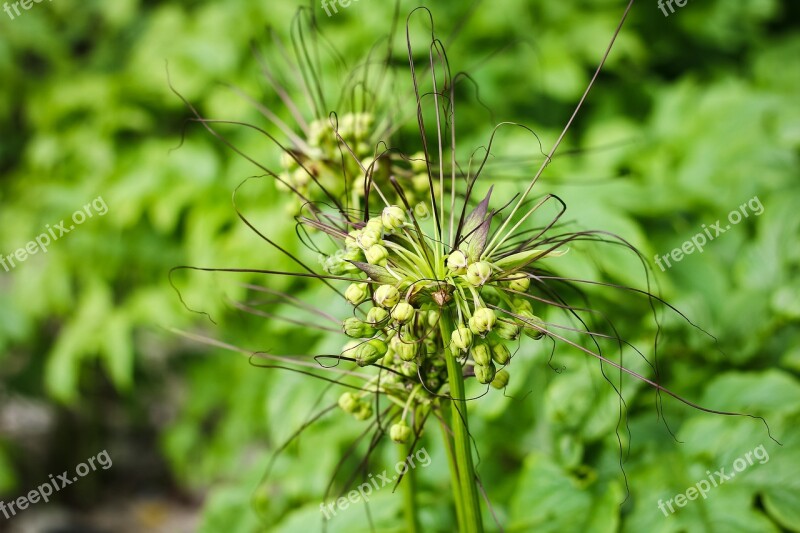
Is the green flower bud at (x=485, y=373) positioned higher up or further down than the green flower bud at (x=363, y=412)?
further down

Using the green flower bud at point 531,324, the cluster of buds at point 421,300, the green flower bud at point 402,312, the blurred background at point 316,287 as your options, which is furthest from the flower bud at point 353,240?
the blurred background at point 316,287

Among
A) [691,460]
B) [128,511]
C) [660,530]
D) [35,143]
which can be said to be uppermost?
[35,143]

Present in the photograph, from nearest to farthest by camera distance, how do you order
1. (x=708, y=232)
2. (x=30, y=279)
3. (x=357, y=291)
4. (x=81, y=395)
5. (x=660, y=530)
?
1. (x=357, y=291)
2. (x=660, y=530)
3. (x=708, y=232)
4. (x=30, y=279)
5. (x=81, y=395)

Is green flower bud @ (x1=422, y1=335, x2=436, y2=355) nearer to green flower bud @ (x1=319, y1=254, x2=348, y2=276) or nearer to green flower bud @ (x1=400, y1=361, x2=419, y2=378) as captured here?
green flower bud @ (x1=400, y1=361, x2=419, y2=378)

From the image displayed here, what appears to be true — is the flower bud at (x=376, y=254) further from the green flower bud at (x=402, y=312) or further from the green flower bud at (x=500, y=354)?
the green flower bud at (x=500, y=354)

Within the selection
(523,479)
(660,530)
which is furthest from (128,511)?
(660,530)

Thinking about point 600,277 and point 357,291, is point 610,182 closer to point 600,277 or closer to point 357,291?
point 600,277

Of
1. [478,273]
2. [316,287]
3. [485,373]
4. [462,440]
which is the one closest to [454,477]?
[462,440]
